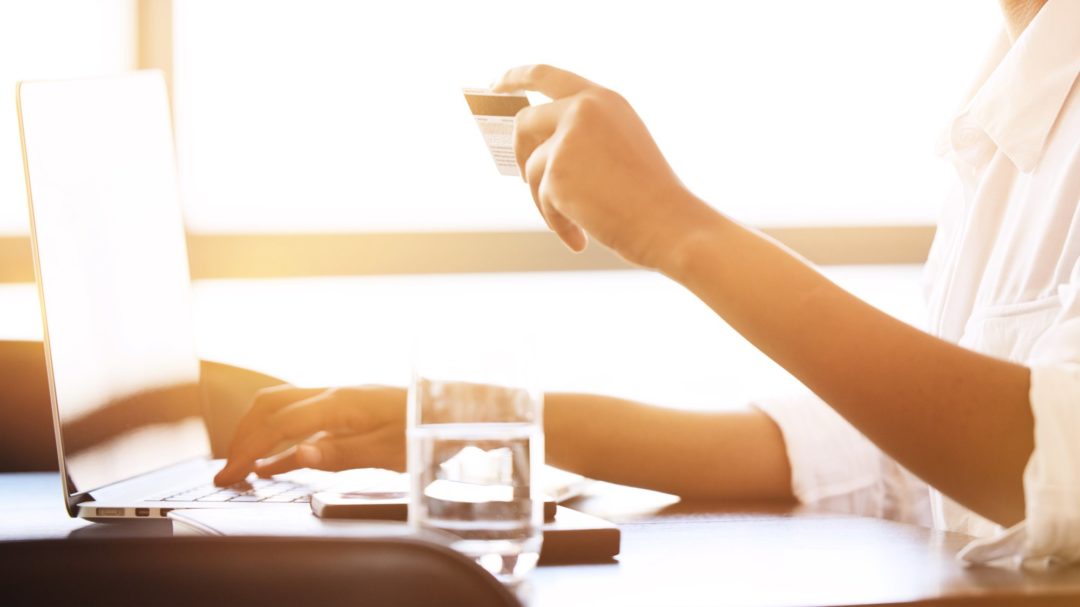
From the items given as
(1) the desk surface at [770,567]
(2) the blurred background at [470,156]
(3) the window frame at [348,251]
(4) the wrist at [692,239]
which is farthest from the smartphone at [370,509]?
(3) the window frame at [348,251]

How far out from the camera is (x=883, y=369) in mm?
712

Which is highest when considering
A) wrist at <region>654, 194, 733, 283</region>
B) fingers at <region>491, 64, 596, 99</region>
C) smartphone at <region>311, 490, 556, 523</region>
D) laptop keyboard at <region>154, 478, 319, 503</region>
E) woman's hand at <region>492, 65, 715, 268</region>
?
fingers at <region>491, 64, 596, 99</region>

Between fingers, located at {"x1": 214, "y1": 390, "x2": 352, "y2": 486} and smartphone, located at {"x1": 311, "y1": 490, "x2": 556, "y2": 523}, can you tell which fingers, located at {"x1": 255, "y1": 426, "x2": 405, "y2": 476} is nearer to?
fingers, located at {"x1": 214, "y1": 390, "x2": 352, "y2": 486}

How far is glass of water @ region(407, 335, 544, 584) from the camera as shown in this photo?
584 millimetres

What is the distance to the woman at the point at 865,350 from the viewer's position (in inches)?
27.9

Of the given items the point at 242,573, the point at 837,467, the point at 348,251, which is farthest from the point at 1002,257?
the point at 348,251

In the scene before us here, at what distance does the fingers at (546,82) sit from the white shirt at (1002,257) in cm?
38

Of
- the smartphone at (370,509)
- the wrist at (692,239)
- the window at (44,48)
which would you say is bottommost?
the smartphone at (370,509)

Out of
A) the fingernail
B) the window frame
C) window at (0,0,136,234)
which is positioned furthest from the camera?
the window frame

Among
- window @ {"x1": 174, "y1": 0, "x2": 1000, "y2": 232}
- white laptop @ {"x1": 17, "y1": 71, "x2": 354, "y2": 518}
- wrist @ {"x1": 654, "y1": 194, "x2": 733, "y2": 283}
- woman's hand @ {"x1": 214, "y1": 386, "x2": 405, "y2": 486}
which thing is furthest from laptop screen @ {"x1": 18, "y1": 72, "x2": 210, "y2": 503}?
window @ {"x1": 174, "y1": 0, "x2": 1000, "y2": 232}

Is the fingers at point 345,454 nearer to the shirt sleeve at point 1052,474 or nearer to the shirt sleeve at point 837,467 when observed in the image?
the shirt sleeve at point 837,467

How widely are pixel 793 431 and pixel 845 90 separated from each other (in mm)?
1478

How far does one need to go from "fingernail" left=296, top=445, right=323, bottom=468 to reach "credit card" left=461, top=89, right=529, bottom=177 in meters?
0.29

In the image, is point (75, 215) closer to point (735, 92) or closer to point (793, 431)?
point (793, 431)
